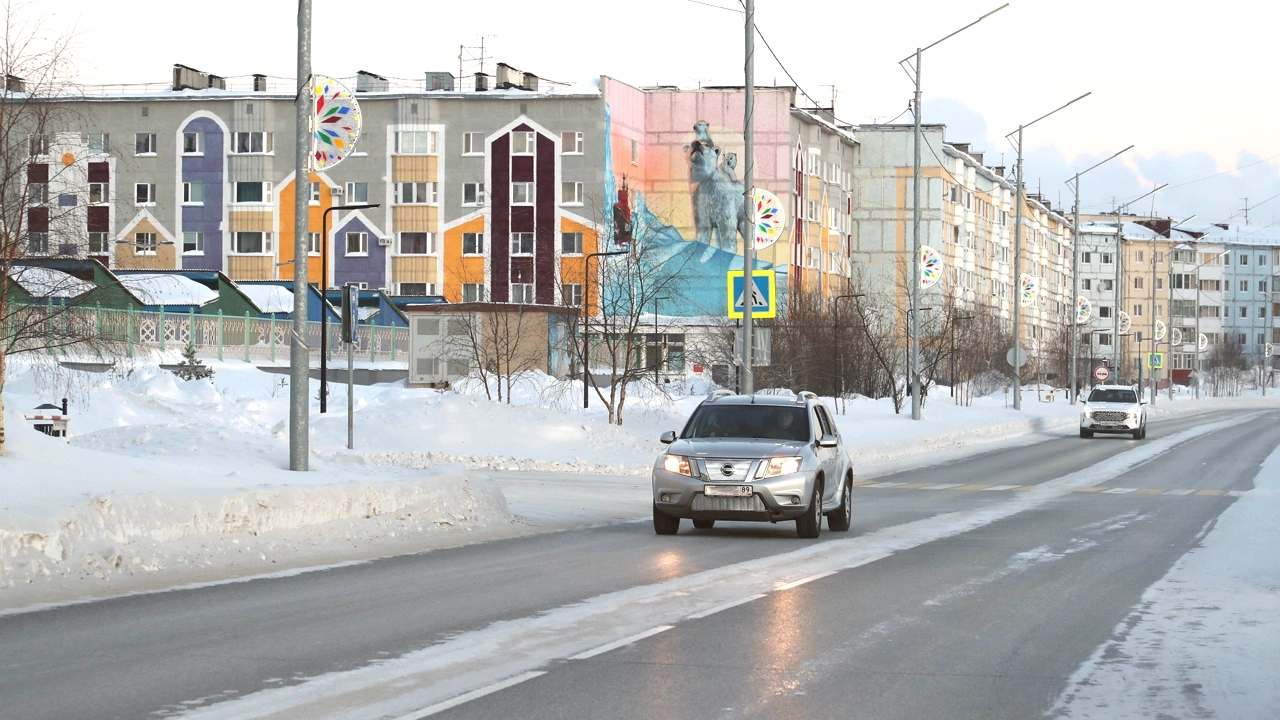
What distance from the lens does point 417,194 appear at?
285ft

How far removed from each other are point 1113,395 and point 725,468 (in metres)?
40.3

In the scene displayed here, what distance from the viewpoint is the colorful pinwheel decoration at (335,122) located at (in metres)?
27.2

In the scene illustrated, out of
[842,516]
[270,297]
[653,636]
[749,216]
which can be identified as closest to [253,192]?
[270,297]

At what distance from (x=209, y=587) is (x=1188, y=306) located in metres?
188

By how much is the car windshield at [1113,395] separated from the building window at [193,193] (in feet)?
174

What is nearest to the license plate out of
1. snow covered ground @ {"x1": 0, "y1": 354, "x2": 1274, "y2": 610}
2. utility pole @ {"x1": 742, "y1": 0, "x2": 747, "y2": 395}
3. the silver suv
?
the silver suv

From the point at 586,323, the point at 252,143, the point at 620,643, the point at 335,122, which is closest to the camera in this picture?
the point at 620,643

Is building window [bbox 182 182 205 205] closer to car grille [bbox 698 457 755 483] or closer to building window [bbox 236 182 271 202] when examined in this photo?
building window [bbox 236 182 271 202]

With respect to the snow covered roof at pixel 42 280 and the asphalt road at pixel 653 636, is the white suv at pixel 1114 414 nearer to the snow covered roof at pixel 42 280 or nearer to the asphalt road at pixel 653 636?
the asphalt road at pixel 653 636

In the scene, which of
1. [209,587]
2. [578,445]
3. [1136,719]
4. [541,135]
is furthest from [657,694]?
[541,135]

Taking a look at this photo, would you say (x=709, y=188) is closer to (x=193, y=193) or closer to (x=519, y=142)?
(x=519, y=142)

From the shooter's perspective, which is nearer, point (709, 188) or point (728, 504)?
point (728, 504)

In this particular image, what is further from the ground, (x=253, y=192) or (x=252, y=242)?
(x=253, y=192)

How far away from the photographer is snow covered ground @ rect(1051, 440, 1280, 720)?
8117mm
